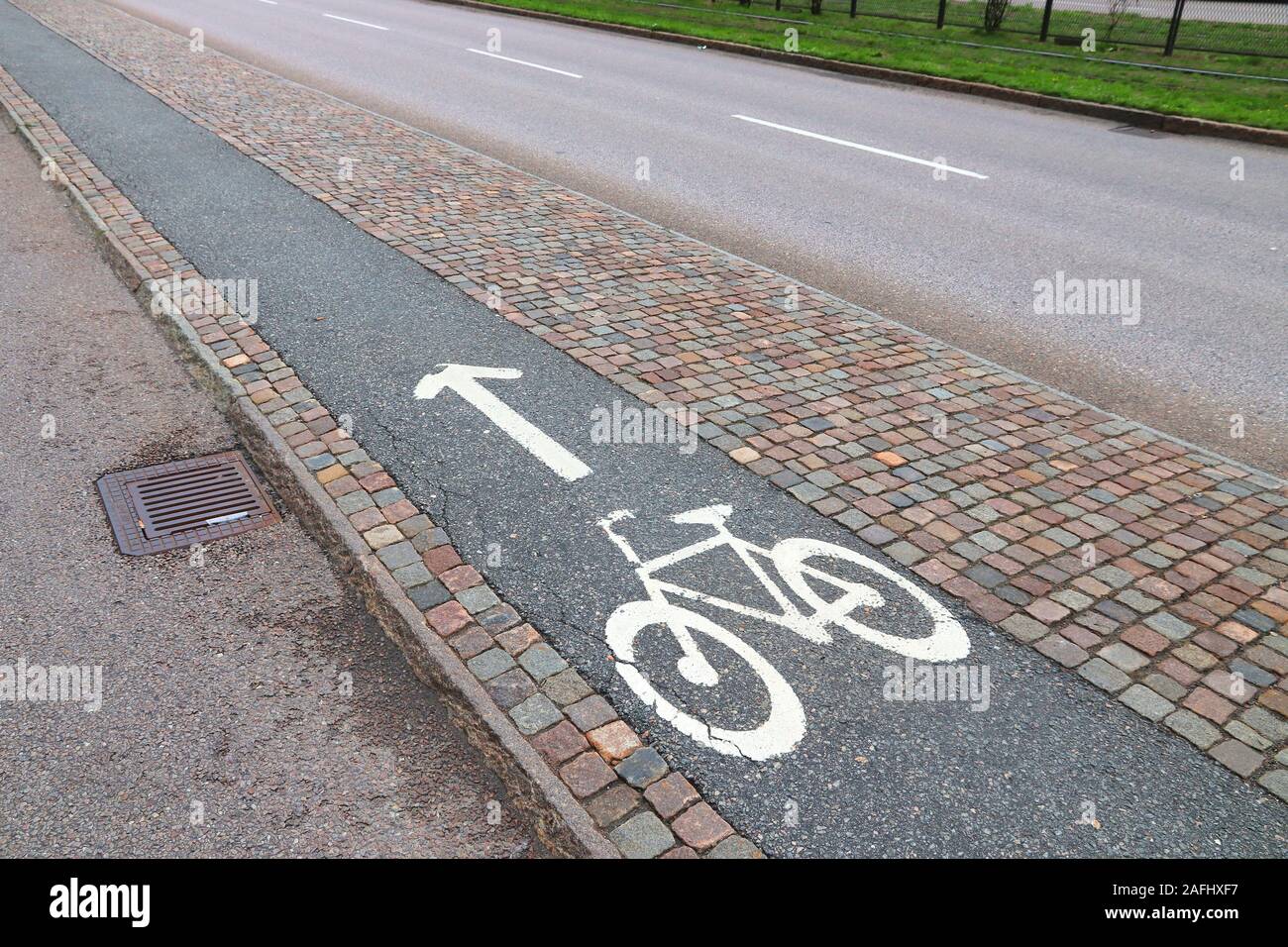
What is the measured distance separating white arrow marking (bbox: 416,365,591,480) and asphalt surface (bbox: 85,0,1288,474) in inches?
130

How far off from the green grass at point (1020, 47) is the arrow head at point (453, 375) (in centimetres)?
1295

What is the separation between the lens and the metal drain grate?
5215 millimetres

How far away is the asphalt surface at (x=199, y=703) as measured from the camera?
11.8 ft

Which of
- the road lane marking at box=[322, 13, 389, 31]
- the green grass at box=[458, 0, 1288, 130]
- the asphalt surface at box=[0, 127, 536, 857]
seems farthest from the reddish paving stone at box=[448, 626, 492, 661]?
the road lane marking at box=[322, 13, 389, 31]

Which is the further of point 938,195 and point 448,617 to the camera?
point 938,195

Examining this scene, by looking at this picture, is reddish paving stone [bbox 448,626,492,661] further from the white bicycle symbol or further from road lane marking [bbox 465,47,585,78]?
road lane marking [bbox 465,47,585,78]

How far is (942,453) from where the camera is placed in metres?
5.92

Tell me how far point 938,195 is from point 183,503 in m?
8.59

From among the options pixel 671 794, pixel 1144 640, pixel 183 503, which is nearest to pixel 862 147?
pixel 1144 640

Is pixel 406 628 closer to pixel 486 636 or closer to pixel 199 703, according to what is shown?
pixel 486 636

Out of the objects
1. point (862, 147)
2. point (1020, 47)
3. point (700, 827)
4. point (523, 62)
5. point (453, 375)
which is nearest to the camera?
point (700, 827)

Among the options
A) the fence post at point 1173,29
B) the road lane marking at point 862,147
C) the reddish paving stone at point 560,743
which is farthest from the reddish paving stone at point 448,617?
the fence post at point 1173,29

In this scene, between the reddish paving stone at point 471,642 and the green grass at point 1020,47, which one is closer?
the reddish paving stone at point 471,642

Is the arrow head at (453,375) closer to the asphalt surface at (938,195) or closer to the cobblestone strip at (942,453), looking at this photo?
the cobblestone strip at (942,453)
